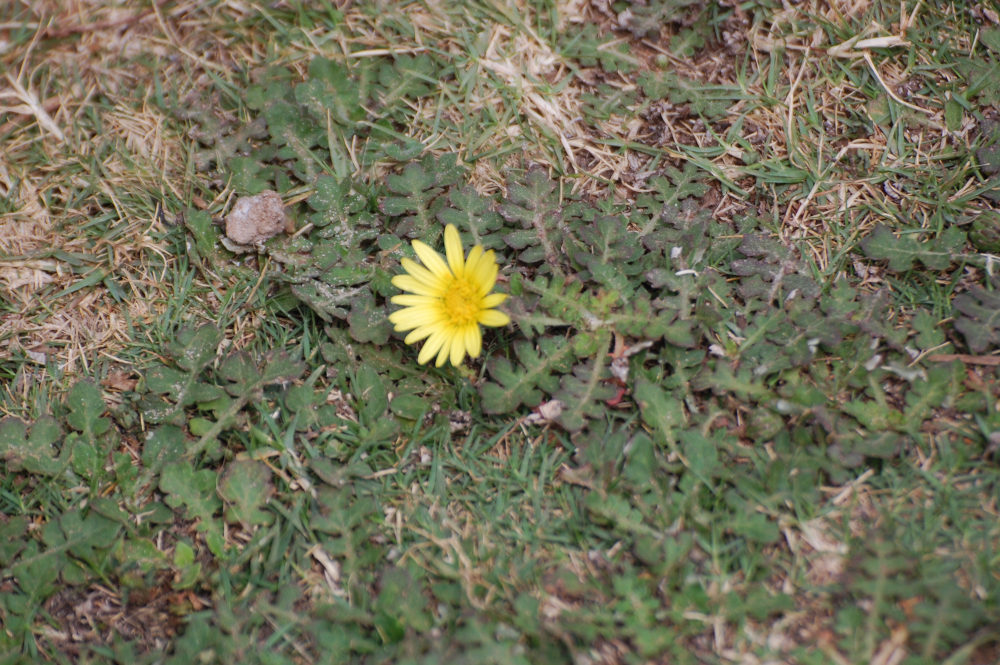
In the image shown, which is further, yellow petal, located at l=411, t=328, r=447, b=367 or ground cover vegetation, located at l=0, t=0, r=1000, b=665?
yellow petal, located at l=411, t=328, r=447, b=367

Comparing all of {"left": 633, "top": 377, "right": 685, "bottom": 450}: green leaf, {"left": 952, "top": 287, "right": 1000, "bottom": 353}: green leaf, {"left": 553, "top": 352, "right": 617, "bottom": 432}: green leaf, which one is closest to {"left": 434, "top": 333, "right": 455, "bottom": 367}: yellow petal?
{"left": 553, "top": 352, "right": 617, "bottom": 432}: green leaf

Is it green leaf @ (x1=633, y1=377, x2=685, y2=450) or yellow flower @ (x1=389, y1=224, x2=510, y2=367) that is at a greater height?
yellow flower @ (x1=389, y1=224, x2=510, y2=367)

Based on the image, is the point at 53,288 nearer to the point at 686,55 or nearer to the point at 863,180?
the point at 686,55

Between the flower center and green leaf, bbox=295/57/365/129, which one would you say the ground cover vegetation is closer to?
green leaf, bbox=295/57/365/129

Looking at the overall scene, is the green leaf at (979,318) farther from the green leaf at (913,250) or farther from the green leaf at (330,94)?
the green leaf at (330,94)

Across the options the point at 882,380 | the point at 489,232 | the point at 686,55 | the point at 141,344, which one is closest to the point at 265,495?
the point at 141,344

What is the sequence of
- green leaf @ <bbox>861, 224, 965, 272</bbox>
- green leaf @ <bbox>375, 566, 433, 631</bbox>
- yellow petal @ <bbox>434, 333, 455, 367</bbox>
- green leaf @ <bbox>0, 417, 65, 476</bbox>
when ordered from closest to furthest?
green leaf @ <bbox>375, 566, 433, 631</bbox>
yellow petal @ <bbox>434, 333, 455, 367</bbox>
green leaf @ <bbox>0, 417, 65, 476</bbox>
green leaf @ <bbox>861, 224, 965, 272</bbox>

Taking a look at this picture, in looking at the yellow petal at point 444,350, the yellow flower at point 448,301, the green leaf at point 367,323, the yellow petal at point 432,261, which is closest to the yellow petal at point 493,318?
the yellow flower at point 448,301
